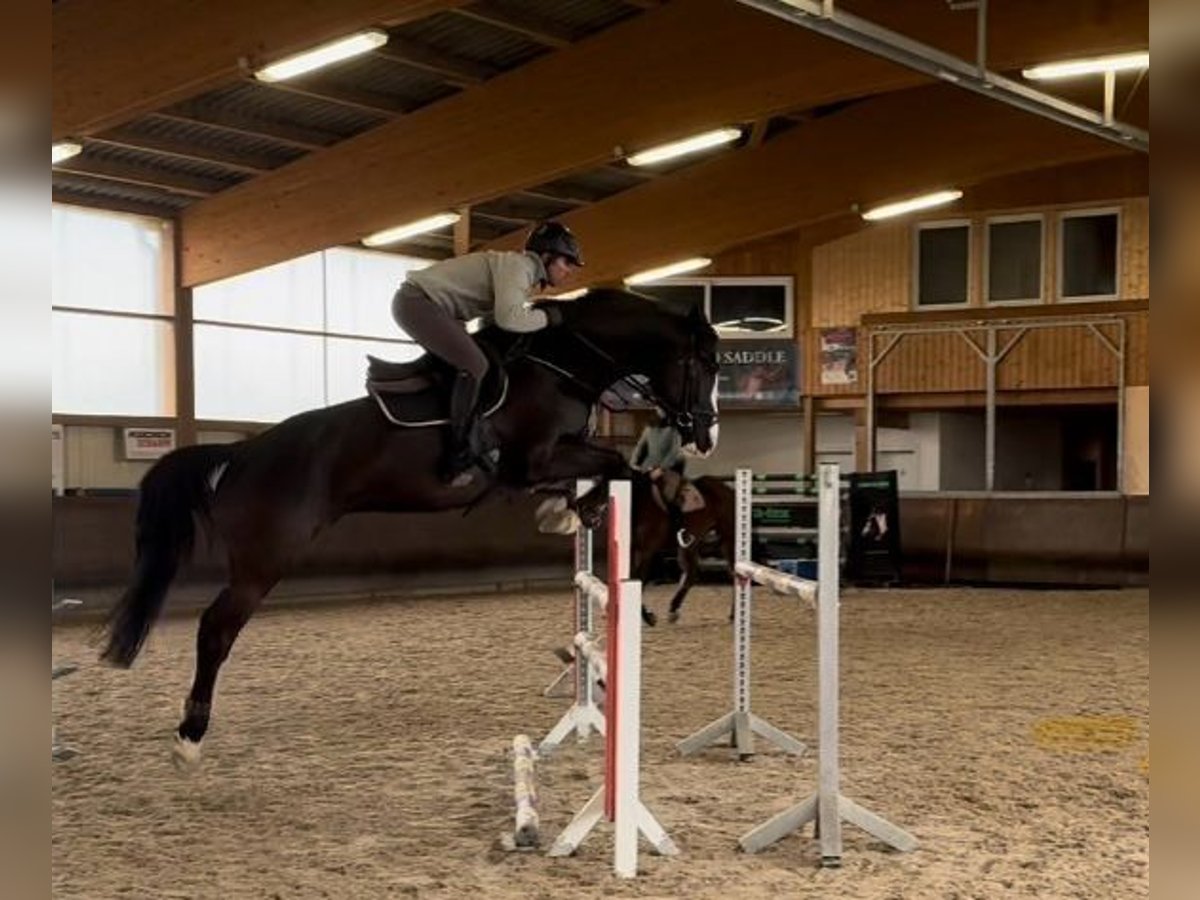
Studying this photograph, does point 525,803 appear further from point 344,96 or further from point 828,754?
point 344,96

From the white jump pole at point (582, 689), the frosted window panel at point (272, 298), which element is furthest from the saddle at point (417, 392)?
the frosted window panel at point (272, 298)

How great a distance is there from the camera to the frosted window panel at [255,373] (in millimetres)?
16109

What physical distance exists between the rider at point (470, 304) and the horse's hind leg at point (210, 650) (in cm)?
91

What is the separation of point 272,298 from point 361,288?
1.56 metres

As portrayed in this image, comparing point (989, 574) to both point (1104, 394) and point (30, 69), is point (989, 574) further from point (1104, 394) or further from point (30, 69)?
point (30, 69)

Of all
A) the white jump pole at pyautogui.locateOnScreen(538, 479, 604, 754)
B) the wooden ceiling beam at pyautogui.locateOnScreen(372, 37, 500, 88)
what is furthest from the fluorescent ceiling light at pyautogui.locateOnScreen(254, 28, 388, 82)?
the white jump pole at pyautogui.locateOnScreen(538, 479, 604, 754)

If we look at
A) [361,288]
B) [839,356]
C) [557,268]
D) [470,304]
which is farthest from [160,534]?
[839,356]

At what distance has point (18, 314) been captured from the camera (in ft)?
1.74

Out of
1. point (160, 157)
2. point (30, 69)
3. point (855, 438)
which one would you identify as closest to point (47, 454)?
point (30, 69)

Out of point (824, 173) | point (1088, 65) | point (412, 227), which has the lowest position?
point (412, 227)

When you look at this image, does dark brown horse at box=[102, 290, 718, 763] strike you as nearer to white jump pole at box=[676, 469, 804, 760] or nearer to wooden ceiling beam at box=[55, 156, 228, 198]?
white jump pole at box=[676, 469, 804, 760]

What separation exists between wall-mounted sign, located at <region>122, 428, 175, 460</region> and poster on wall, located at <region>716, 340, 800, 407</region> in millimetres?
8498

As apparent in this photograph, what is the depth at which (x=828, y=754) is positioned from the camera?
3.50 meters

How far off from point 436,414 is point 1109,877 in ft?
9.51
